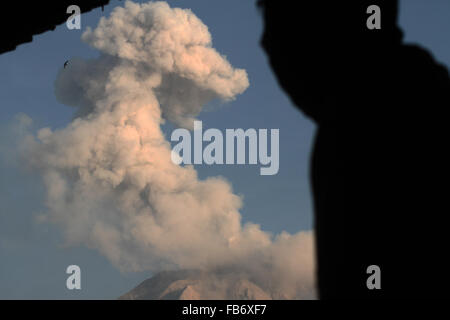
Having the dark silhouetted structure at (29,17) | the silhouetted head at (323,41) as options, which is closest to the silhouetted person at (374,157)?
the silhouetted head at (323,41)

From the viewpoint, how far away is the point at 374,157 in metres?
1.61

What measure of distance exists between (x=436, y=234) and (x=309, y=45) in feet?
3.68

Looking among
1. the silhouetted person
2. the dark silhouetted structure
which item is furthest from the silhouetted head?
the dark silhouetted structure

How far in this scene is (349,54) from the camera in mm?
1861

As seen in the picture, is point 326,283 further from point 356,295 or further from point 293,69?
point 293,69

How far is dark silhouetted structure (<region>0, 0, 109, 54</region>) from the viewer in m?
6.39

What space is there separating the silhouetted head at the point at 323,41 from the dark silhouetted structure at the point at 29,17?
6045 mm

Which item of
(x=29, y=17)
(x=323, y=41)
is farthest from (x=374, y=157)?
(x=29, y=17)

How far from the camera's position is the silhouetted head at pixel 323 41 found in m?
1.87

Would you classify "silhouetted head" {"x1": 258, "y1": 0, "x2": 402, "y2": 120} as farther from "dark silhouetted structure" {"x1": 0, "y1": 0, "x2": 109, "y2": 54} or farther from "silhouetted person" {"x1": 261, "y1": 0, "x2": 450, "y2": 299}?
"dark silhouetted structure" {"x1": 0, "y1": 0, "x2": 109, "y2": 54}

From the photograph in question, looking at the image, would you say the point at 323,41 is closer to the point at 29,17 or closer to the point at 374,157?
the point at 374,157
